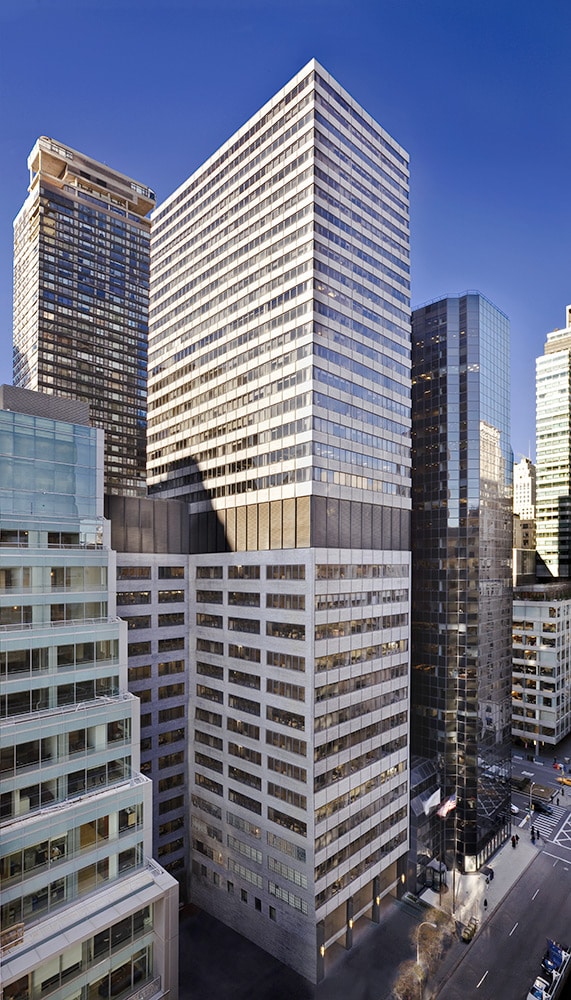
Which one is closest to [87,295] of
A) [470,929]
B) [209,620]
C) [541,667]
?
[209,620]

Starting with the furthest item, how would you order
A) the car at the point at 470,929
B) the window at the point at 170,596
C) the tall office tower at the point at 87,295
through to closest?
the tall office tower at the point at 87,295 → the window at the point at 170,596 → the car at the point at 470,929

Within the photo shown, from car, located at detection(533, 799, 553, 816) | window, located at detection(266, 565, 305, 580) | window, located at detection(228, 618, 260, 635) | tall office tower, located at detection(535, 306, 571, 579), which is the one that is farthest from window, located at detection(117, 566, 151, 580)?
tall office tower, located at detection(535, 306, 571, 579)

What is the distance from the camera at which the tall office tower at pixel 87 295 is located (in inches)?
5945

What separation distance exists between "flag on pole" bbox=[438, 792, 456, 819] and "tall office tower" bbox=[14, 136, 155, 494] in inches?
4740

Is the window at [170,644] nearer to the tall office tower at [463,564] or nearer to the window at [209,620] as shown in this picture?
the window at [209,620]

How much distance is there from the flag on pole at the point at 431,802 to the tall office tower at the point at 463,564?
3.66 m

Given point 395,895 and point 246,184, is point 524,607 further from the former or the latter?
point 246,184

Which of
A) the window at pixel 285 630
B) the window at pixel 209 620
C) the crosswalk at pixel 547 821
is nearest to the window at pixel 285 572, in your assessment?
the window at pixel 285 630

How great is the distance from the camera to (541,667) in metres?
101

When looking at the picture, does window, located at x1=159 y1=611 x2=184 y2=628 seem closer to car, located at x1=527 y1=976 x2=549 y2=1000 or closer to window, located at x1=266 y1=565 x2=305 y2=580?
window, located at x1=266 y1=565 x2=305 y2=580

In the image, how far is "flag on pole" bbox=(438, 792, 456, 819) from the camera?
66.6 m

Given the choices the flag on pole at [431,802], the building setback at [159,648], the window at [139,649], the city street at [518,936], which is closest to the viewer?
the city street at [518,936]

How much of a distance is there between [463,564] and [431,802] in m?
30.5

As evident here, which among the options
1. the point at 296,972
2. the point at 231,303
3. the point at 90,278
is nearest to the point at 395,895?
the point at 296,972
